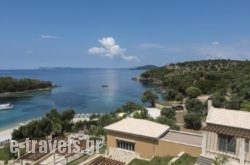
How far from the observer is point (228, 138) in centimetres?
1477

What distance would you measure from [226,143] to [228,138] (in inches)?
11.1

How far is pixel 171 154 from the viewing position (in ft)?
59.7

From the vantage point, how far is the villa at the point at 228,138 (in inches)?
567

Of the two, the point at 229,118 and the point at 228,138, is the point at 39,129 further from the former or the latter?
the point at 228,138

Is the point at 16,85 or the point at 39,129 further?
the point at 16,85

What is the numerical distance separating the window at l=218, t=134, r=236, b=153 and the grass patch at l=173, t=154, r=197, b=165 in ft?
6.23

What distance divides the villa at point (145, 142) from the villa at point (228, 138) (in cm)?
204

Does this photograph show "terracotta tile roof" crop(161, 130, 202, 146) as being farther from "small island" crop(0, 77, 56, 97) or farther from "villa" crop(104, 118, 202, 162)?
"small island" crop(0, 77, 56, 97)

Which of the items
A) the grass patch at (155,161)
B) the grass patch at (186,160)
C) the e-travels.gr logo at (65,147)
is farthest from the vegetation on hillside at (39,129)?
the grass patch at (186,160)

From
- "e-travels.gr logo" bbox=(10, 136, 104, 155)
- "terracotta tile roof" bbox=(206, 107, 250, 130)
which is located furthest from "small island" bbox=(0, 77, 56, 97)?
"terracotta tile roof" bbox=(206, 107, 250, 130)

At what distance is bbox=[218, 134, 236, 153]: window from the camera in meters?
14.7


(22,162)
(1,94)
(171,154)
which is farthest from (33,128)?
(1,94)

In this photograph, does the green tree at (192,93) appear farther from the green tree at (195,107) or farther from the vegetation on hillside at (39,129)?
the vegetation on hillside at (39,129)

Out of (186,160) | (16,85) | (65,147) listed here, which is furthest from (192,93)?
(16,85)
